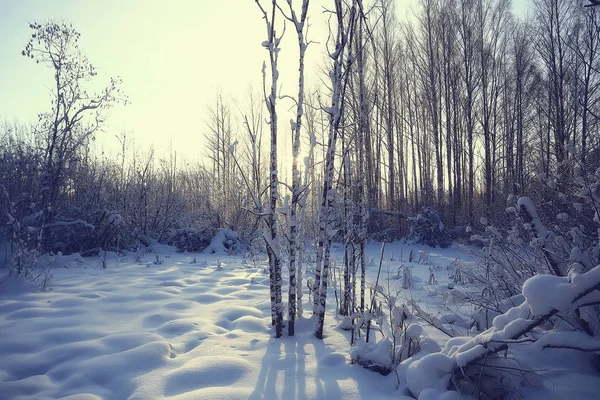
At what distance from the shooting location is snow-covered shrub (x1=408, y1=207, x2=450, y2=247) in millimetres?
10453

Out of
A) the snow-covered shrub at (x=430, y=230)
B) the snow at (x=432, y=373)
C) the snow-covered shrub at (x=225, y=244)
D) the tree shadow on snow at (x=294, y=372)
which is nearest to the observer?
the snow at (x=432, y=373)

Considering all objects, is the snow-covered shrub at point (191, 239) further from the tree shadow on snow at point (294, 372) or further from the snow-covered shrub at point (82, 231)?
the tree shadow on snow at point (294, 372)

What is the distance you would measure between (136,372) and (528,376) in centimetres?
216

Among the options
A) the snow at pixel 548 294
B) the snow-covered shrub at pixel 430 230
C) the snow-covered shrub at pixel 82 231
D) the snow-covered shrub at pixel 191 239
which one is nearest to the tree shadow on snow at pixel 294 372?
the snow at pixel 548 294

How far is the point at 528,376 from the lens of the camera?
168 centimetres

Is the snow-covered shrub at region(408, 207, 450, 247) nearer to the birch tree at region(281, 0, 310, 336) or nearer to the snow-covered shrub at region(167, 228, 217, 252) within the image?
the snow-covered shrub at region(167, 228, 217, 252)

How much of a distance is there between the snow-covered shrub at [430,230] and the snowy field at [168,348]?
6.78 meters

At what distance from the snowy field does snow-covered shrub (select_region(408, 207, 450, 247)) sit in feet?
22.2

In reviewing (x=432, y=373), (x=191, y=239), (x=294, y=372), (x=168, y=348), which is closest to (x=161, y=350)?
(x=168, y=348)

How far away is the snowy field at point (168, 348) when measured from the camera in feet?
6.00

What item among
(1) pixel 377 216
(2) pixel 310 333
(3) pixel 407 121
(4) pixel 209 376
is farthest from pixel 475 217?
(4) pixel 209 376

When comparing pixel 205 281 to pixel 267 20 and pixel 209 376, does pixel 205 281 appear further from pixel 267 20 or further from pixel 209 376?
pixel 267 20

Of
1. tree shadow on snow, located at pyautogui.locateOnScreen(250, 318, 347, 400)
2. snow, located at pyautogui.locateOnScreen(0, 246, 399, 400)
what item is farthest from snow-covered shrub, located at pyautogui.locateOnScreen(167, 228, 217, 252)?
tree shadow on snow, located at pyautogui.locateOnScreen(250, 318, 347, 400)

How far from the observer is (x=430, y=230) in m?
10.5
